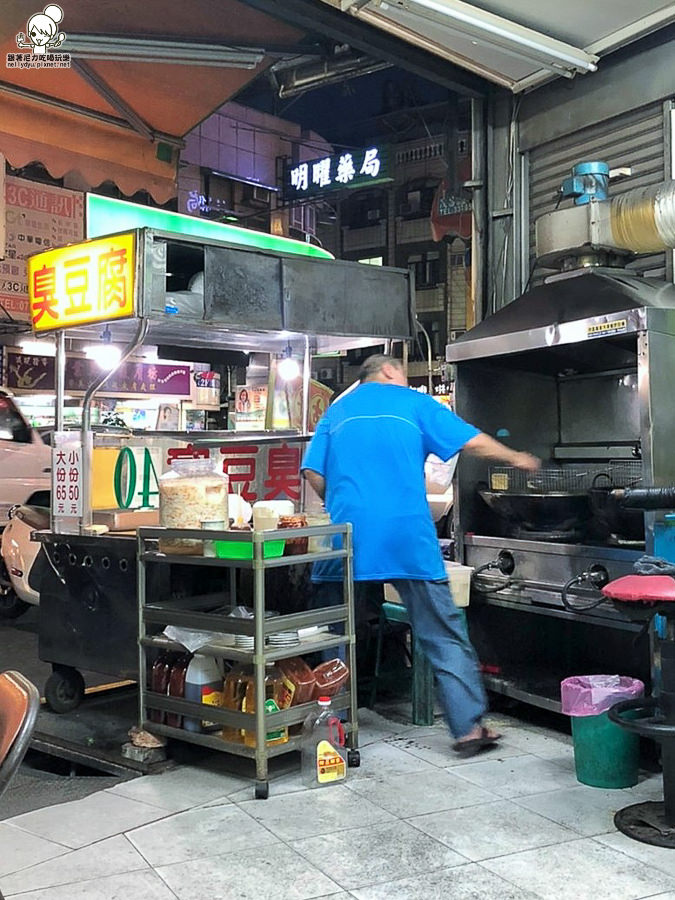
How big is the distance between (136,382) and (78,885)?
10054 millimetres

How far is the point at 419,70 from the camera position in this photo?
540 centimetres

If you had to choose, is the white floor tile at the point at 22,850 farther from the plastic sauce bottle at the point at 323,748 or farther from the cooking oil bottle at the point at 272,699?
the plastic sauce bottle at the point at 323,748

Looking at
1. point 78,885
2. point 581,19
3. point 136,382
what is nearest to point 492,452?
point 581,19

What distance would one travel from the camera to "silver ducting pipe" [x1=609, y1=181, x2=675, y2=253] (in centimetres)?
438

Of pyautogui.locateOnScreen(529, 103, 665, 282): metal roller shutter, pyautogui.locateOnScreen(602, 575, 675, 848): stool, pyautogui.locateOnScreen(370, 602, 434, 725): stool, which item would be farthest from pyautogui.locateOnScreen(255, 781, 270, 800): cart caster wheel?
pyautogui.locateOnScreen(529, 103, 665, 282): metal roller shutter

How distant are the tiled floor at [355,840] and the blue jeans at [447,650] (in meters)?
0.20

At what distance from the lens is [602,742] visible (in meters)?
3.63

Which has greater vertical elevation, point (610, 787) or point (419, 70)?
point (419, 70)

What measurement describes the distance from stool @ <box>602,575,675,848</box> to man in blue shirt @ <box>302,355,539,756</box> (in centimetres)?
96

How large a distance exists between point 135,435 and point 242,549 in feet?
5.38

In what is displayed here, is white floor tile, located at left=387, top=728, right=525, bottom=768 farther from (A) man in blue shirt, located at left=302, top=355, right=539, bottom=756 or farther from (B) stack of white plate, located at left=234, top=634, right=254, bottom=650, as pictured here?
(B) stack of white plate, located at left=234, top=634, right=254, bottom=650

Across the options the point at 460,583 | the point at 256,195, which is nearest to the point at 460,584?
the point at 460,583

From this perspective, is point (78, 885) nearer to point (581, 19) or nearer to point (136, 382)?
point (581, 19)

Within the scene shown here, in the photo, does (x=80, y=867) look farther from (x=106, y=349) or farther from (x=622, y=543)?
(x=106, y=349)
